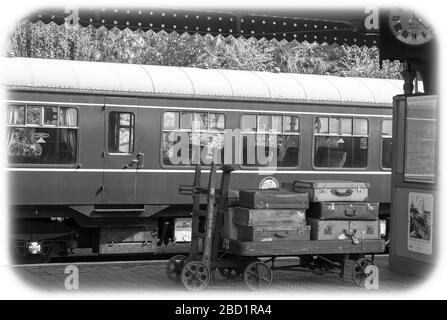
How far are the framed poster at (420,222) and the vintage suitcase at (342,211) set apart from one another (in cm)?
67

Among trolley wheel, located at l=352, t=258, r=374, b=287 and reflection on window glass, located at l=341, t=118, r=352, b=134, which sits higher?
reflection on window glass, located at l=341, t=118, r=352, b=134

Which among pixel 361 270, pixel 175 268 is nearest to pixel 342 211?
pixel 361 270

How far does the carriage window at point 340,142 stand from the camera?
13.2 m

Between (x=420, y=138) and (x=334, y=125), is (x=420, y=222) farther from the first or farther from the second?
(x=334, y=125)

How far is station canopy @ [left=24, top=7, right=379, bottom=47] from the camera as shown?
30.5 ft

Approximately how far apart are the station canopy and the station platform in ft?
10.1

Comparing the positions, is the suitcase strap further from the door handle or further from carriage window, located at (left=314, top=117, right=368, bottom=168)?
carriage window, located at (left=314, top=117, right=368, bottom=168)

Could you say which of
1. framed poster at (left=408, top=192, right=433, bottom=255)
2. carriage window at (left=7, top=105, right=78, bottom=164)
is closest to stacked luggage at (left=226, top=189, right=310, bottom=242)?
framed poster at (left=408, top=192, right=433, bottom=255)

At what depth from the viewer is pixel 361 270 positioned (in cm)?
879

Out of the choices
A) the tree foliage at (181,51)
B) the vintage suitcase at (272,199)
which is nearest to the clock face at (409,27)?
the vintage suitcase at (272,199)

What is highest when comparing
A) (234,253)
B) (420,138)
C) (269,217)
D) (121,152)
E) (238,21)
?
(238,21)

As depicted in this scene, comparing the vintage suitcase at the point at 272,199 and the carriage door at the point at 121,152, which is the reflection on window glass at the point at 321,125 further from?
the vintage suitcase at the point at 272,199

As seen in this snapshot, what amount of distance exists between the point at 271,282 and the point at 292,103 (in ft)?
16.4

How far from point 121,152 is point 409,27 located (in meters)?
4.99
